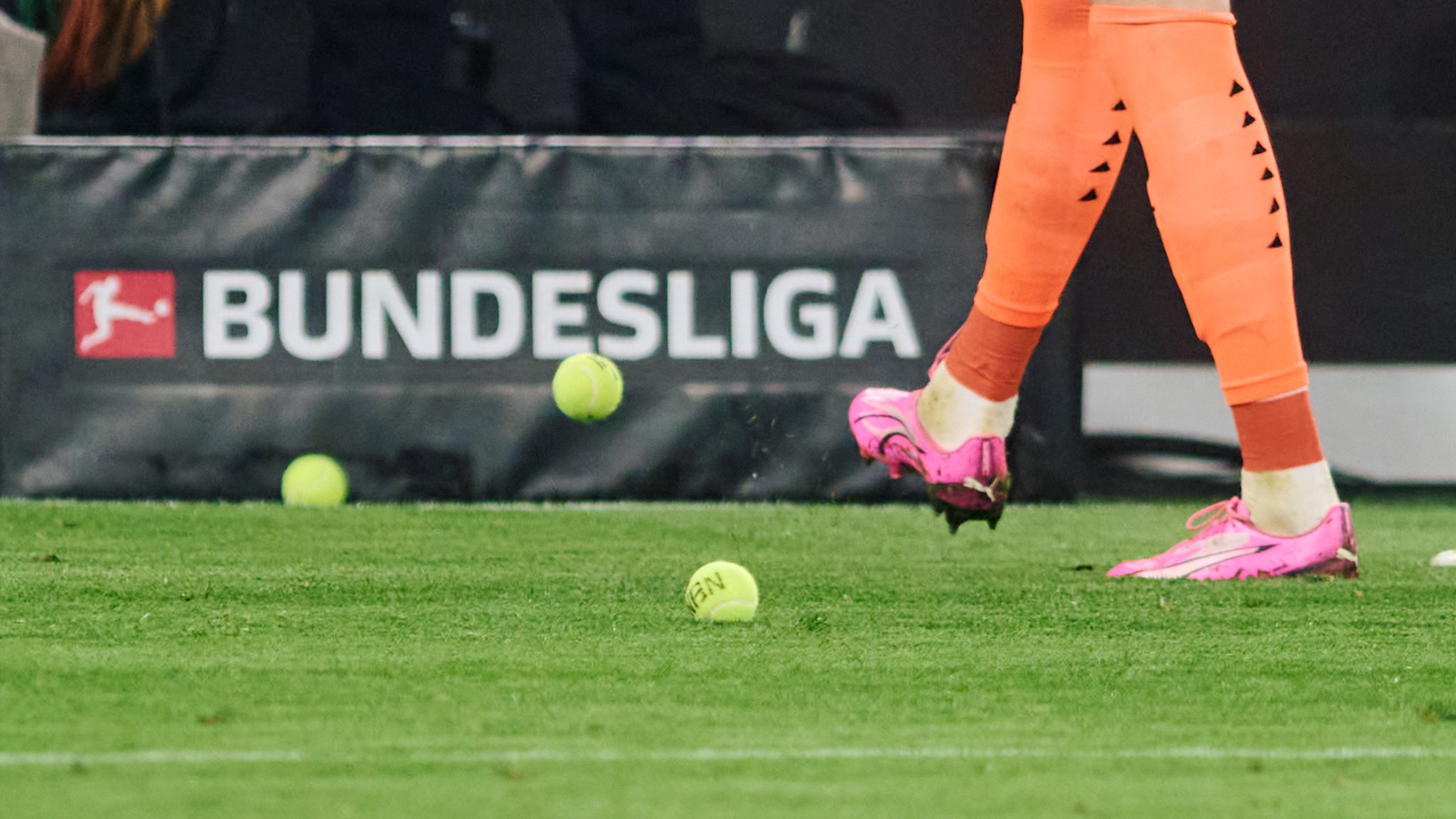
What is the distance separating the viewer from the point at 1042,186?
418cm

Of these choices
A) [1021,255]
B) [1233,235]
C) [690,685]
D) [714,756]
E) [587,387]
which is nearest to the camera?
[714,756]

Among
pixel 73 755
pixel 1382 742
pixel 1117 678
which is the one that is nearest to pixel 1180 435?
pixel 1117 678

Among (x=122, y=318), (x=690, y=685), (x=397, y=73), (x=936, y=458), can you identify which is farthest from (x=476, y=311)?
(x=690, y=685)

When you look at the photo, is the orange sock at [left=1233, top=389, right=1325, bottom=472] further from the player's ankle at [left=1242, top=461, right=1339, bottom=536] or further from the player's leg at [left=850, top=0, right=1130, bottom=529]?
the player's leg at [left=850, top=0, right=1130, bottom=529]

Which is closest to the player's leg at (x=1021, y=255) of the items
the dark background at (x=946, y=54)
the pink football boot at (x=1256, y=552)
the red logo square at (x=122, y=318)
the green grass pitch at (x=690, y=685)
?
the green grass pitch at (x=690, y=685)

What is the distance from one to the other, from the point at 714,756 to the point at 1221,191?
6.45 feet

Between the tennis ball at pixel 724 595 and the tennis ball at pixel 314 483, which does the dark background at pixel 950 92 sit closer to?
the tennis ball at pixel 314 483

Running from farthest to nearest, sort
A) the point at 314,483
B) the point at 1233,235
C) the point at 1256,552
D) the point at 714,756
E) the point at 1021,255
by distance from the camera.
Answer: the point at 314,483 → the point at 1021,255 → the point at 1256,552 → the point at 1233,235 → the point at 714,756

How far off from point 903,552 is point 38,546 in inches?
77.6

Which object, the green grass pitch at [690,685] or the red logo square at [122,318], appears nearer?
the green grass pitch at [690,685]

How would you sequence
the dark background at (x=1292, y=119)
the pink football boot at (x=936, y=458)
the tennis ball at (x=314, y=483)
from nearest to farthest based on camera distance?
the pink football boot at (x=936, y=458), the tennis ball at (x=314, y=483), the dark background at (x=1292, y=119)

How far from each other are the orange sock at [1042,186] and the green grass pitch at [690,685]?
48 centimetres

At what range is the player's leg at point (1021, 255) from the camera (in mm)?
4145

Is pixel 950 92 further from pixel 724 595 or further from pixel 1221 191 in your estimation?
pixel 724 595
